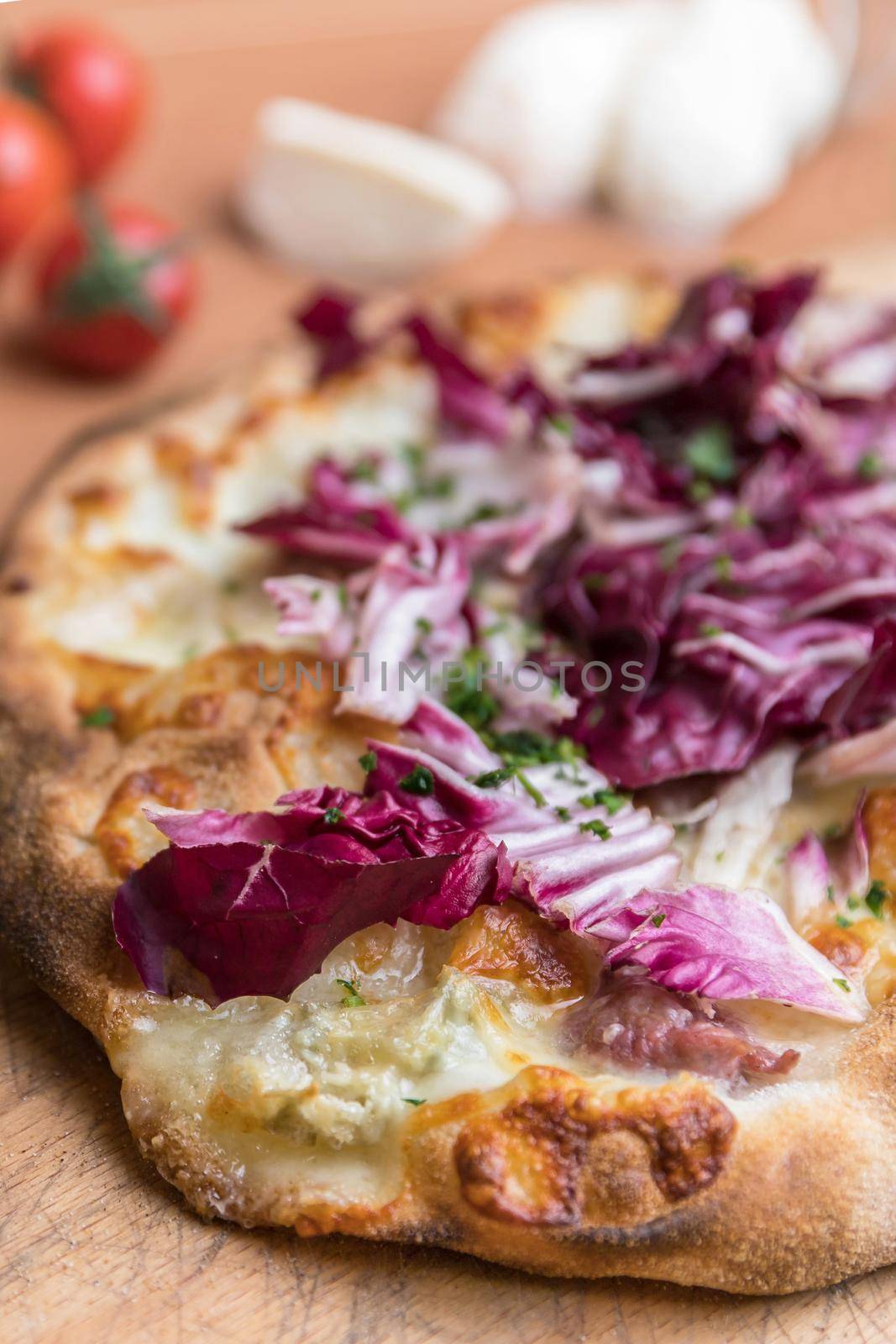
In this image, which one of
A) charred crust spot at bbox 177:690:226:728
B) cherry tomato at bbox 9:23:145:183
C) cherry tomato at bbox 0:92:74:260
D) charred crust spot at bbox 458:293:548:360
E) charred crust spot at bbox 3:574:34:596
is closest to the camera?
charred crust spot at bbox 177:690:226:728

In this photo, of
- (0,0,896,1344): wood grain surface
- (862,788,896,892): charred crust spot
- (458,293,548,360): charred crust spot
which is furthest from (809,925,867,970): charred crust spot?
(458,293,548,360): charred crust spot

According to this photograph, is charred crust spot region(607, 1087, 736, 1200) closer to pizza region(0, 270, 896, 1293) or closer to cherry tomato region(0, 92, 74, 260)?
pizza region(0, 270, 896, 1293)

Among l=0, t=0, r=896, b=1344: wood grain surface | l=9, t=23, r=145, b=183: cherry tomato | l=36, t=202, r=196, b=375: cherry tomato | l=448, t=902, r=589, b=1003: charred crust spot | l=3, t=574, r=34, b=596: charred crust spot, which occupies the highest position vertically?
l=9, t=23, r=145, b=183: cherry tomato

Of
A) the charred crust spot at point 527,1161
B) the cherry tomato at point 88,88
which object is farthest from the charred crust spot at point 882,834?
the cherry tomato at point 88,88

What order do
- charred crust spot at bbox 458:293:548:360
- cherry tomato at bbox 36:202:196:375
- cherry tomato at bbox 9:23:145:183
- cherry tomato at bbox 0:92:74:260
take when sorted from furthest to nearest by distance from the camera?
cherry tomato at bbox 9:23:145:183 < cherry tomato at bbox 0:92:74:260 < cherry tomato at bbox 36:202:196:375 < charred crust spot at bbox 458:293:548:360

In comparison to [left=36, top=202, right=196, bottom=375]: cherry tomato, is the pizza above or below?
below

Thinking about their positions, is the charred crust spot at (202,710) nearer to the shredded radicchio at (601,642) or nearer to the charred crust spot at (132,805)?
the charred crust spot at (132,805)

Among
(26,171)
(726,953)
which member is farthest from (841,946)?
(26,171)

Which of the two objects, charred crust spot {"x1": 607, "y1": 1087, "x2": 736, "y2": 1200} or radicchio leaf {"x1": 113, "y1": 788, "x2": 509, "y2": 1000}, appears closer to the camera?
charred crust spot {"x1": 607, "y1": 1087, "x2": 736, "y2": 1200}

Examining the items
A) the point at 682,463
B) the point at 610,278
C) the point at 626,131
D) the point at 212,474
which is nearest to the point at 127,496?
the point at 212,474
